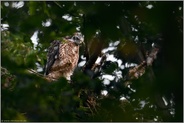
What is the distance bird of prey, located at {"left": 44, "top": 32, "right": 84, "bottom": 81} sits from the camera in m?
6.65

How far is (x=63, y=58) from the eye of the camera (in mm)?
6879

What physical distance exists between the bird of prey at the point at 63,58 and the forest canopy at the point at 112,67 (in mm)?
3298

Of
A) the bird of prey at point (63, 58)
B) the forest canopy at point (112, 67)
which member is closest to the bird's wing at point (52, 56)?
the bird of prey at point (63, 58)

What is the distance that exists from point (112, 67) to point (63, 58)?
153 inches

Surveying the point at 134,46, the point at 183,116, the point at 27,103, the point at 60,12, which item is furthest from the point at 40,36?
the point at 183,116

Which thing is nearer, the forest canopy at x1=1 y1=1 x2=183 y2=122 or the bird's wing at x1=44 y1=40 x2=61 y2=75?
the forest canopy at x1=1 y1=1 x2=183 y2=122

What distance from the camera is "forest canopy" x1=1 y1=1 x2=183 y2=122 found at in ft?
3.64

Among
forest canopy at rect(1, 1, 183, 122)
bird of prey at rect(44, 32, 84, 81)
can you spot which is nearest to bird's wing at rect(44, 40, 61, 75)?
bird of prey at rect(44, 32, 84, 81)

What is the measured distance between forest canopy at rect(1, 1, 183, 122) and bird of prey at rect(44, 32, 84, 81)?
3.30 metres

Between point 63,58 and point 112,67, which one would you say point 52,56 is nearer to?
point 63,58

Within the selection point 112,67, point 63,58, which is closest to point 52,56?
point 63,58

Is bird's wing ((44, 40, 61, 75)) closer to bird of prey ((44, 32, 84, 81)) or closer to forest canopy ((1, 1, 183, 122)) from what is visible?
bird of prey ((44, 32, 84, 81))

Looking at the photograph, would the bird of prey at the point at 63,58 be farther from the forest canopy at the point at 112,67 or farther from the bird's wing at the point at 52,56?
the forest canopy at the point at 112,67

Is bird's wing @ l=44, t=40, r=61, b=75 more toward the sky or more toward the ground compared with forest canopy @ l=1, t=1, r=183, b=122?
more toward the sky
